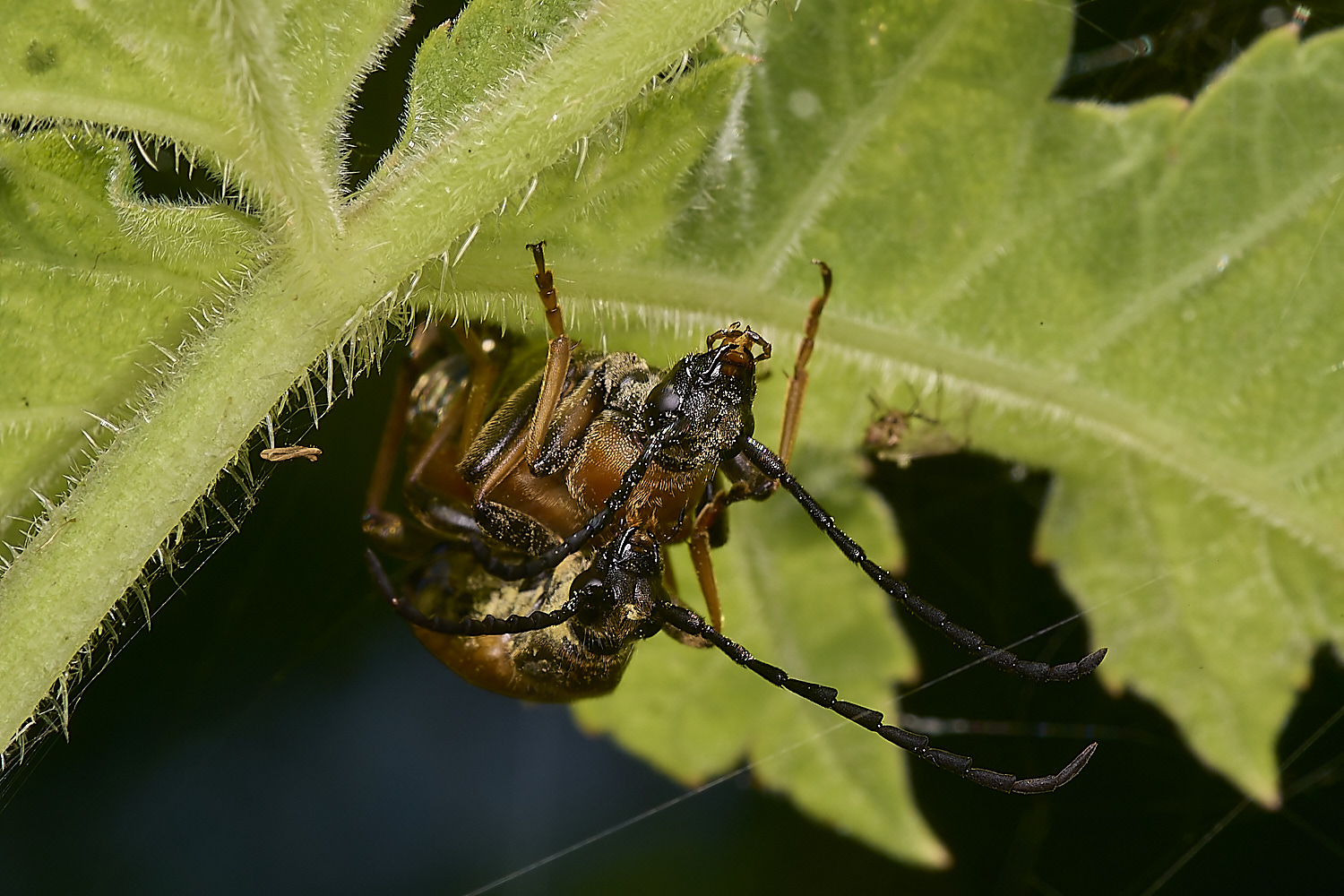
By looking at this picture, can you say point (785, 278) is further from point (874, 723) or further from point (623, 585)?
A: point (874, 723)

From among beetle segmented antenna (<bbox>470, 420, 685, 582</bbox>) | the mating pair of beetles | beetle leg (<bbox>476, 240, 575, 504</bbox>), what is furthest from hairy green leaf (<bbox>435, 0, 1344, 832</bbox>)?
beetle segmented antenna (<bbox>470, 420, 685, 582</bbox>)

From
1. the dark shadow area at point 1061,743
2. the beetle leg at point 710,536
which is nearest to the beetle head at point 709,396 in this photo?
the beetle leg at point 710,536

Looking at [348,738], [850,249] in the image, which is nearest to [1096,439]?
[850,249]

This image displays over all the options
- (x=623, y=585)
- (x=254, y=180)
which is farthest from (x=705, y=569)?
(x=254, y=180)

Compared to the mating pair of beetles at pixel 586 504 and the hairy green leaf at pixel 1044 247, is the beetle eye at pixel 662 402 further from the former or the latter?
the hairy green leaf at pixel 1044 247

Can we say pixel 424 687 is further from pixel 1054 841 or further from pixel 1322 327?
pixel 1322 327

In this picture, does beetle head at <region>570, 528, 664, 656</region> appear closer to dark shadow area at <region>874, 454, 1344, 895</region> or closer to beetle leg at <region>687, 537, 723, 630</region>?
beetle leg at <region>687, 537, 723, 630</region>
